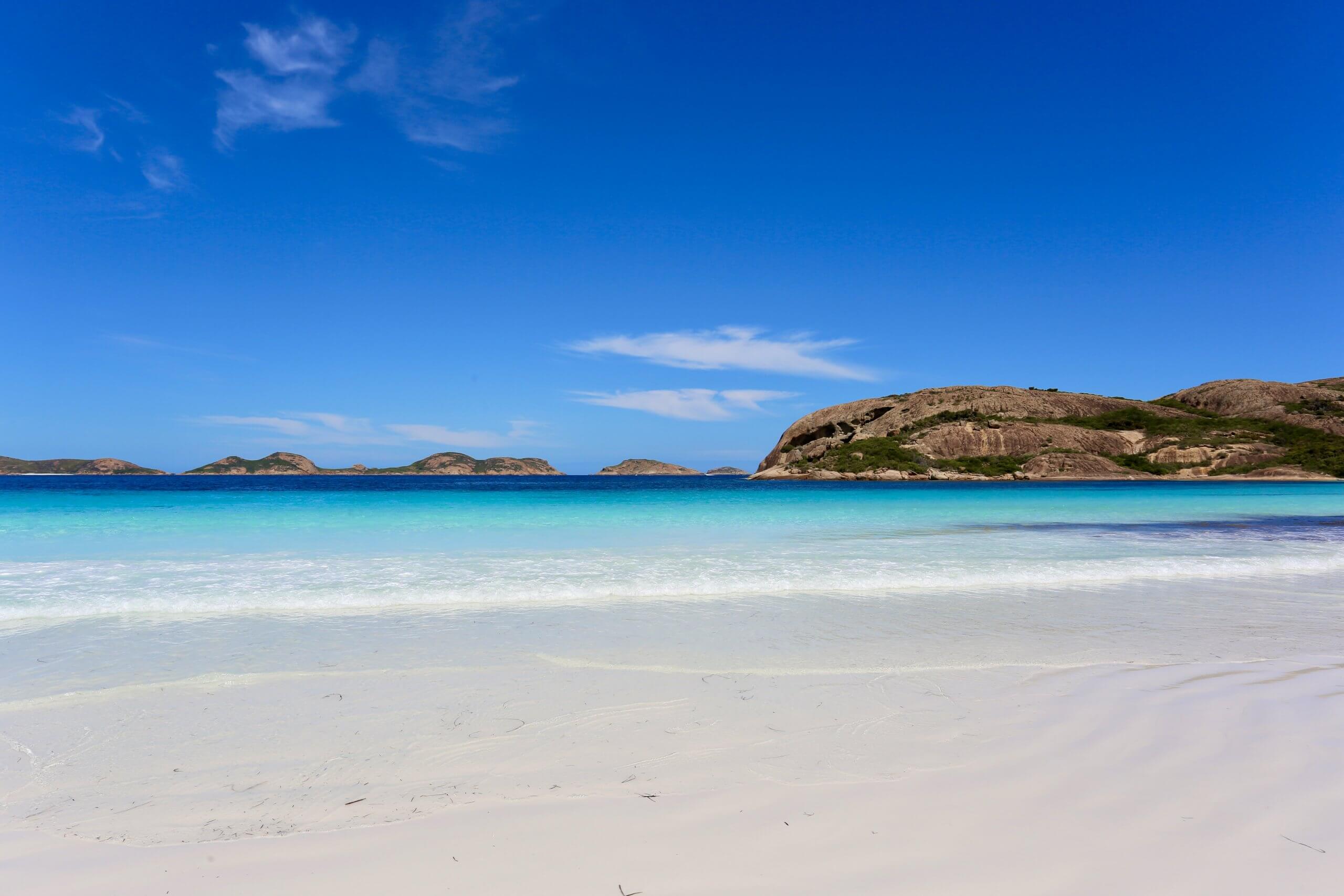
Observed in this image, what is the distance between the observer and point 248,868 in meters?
2.62

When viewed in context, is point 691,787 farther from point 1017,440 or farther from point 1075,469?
point 1017,440

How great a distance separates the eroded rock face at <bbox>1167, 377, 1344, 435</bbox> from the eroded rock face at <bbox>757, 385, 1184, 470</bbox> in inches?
502

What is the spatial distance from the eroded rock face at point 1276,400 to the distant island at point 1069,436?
0.80 ft

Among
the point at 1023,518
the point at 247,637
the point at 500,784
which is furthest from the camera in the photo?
the point at 1023,518

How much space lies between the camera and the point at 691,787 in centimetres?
325

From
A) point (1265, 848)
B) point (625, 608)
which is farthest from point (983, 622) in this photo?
point (1265, 848)

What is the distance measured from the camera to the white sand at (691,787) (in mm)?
2545

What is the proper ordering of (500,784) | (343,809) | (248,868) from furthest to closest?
(500,784) < (343,809) < (248,868)

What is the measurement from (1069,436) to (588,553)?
102 m

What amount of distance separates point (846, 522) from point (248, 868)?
20.0m

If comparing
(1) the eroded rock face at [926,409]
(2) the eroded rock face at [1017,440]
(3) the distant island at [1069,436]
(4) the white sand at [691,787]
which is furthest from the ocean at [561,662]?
(1) the eroded rock face at [926,409]

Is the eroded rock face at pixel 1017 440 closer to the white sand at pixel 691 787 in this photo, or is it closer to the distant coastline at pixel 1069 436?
the distant coastline at pixel 1069 436

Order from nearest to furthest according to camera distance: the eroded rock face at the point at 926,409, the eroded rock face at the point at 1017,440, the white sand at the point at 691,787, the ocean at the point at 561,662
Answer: the white sand at the point at 691,787 → the ocean at the point at 561,662 → the eroded rock face at the point at 1017,440 → the eroded rock face at the point at 926,409

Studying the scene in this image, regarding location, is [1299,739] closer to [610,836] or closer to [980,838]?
[980,838]
